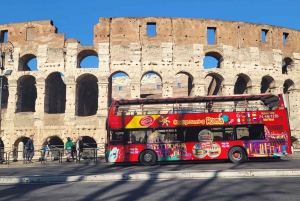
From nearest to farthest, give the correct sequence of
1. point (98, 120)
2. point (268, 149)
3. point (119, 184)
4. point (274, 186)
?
point (274, 186) → point (119, 184) → point (268, 149) → point (98, 120)

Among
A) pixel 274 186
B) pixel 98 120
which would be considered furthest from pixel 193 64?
pixel 274 186

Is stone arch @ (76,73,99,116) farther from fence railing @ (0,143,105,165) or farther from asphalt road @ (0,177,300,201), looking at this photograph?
asphalt road @ (0,177,300,201)

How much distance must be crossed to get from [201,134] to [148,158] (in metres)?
2.85

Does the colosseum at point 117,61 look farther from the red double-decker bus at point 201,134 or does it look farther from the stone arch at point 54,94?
the red double-decker bus at point 201,134

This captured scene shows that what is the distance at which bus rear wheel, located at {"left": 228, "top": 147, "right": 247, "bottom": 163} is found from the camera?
534 inches

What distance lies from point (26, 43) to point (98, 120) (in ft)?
28.5

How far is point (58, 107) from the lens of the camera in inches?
1038

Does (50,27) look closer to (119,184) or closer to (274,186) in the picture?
(119,184)

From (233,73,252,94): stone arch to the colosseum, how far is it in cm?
14

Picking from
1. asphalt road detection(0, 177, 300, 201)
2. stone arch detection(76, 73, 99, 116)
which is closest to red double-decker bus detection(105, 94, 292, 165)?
asphalt road detection(0, 177, 300, 201)

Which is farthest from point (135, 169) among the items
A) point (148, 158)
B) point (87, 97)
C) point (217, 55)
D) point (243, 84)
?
point (87, 97)

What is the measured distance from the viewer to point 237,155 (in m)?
13.7

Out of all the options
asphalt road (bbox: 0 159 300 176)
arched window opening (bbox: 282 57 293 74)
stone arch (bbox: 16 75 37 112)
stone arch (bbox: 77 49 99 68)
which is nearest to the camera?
asphalt road (bbox: 0 159 300 176)

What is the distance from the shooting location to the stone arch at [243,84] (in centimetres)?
2338
